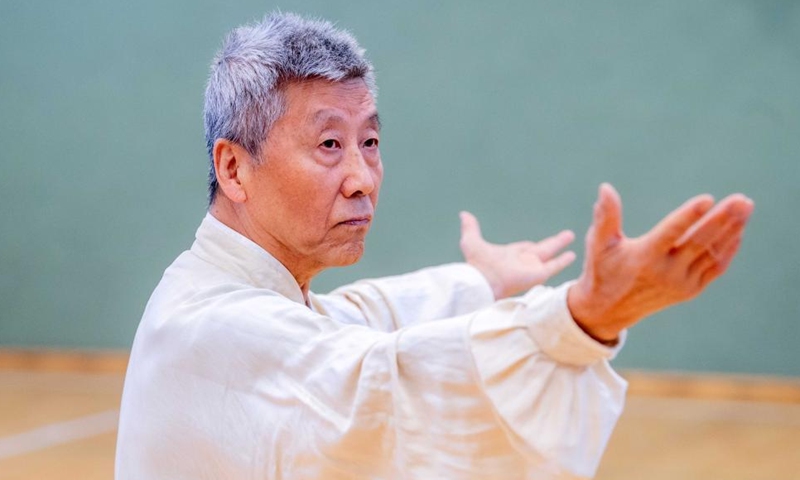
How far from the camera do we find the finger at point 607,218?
0.94m

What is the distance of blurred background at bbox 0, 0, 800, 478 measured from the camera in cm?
546

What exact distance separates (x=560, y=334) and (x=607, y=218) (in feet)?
0.45

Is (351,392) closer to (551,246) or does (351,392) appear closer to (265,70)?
(265,70)

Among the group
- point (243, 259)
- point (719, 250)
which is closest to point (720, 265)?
point (719, 250)

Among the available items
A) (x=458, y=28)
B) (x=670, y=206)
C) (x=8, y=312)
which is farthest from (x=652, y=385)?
(x=8, y=312)

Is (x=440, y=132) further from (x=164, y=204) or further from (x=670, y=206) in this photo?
(x=164, y=204)

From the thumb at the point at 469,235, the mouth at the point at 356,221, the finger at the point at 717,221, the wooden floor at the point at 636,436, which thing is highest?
the wooden floor at the point at 636,436

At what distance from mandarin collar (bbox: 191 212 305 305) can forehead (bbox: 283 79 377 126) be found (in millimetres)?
188

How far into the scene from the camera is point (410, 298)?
1901 millimetres

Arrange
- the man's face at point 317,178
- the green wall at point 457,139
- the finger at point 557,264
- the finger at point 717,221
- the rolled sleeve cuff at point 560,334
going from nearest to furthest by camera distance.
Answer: the finger at point 717,221 → the rolled sleeve cuff at point 560,334 → the man's face at point 317,178 → the finger at point 557,264 → the green wall at point 457,139

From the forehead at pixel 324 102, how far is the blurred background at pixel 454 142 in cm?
380

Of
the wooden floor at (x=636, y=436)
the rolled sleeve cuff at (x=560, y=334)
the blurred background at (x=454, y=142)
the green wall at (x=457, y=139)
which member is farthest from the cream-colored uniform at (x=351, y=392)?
the green wall at (x=457, y=139)

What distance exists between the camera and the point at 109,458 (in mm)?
4449

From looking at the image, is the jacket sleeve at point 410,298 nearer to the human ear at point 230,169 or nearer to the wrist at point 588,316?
the human ear at point 230,169
